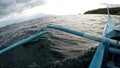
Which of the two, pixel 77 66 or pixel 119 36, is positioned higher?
pixel 119 36

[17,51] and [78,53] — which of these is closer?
[78,53]

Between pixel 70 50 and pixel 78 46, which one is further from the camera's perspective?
pixel 78 46

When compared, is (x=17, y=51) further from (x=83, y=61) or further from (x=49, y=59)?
(x=83, y=61)

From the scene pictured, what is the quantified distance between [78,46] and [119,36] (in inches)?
231

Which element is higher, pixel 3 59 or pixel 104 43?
pixel 104 43

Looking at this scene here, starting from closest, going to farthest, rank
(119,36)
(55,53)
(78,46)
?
(119,36), (55,53), (78,46)

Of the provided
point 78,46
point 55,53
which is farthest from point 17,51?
point 78,46

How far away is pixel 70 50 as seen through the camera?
63.5 ft

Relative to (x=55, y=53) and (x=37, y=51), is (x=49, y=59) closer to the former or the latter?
(x=55, y=53)

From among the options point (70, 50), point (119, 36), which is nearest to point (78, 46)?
point (70, 50)

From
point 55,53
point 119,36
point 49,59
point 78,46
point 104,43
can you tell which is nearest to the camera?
point 104,43

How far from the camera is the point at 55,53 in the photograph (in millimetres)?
18578

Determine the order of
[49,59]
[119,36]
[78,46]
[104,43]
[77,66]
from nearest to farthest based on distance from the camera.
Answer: [104,43] → [77,66] → [119,36] → [49,59] → [78,46]

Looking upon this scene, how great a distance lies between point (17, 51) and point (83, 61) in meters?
8.61
